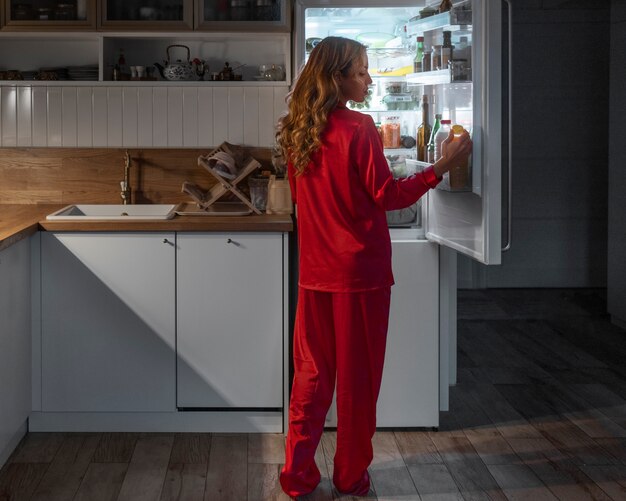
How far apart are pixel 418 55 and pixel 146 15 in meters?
1.27

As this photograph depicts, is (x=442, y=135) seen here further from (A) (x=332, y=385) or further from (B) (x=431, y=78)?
(A) (x=332, y=385)

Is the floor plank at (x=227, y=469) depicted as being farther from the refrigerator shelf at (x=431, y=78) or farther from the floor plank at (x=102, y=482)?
the refrigerator shelf at (x=431, y=78)

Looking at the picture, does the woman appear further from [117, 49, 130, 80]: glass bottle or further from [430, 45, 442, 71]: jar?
[117, 49, 130, 80]: glass bottle

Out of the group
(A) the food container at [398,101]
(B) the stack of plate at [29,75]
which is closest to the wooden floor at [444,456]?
(A) the food container at [398,101]

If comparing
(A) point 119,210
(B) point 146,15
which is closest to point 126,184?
(A) point 119,210

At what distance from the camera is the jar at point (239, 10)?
4.39 m

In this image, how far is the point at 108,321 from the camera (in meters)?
3.94

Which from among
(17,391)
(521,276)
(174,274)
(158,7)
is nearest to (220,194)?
(174,274)

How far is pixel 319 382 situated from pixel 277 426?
772mm

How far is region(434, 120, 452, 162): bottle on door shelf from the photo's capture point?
3.50 metres

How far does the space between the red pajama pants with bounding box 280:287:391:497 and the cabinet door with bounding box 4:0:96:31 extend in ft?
6.04

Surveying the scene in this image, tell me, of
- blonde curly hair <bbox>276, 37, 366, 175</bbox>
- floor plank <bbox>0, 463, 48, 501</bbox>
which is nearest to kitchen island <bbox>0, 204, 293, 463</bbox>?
floor plank <bbox>0, 463, 48, 501</bbox>

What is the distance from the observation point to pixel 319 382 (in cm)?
332

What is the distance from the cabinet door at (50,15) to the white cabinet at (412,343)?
169 cm
